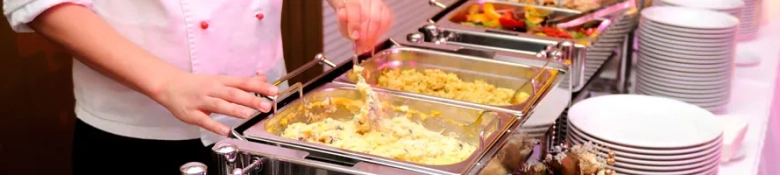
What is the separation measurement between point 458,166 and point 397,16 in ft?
9.25

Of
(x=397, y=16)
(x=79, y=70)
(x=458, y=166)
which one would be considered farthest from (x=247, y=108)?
(x=397, y=16)

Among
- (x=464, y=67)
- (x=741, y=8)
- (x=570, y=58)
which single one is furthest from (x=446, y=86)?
(x=741, y=8)

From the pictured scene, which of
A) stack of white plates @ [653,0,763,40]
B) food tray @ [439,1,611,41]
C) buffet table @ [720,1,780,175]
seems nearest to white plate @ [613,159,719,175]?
buffet table @ [720,1,780,175]

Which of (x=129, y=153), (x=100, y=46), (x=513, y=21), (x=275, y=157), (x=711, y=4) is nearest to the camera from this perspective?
(x=275, y=157)

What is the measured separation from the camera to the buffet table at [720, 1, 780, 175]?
5.41 ft

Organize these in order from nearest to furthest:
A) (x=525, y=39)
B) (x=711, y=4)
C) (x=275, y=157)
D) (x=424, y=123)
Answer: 1. (x=275, y=157)
2. (x=424, y=123)
3. (x=525, y=39)
4. (x=711, y=4)

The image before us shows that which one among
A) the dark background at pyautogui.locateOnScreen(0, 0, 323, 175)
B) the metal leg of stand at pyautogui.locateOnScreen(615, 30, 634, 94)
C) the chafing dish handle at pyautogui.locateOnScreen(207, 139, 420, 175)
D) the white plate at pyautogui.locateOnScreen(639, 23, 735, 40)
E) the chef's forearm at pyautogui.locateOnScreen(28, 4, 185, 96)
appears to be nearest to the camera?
the chafing dish handle at pyautogui.locateOnScreen(207, 139, 420, 175)

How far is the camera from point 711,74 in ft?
6.09

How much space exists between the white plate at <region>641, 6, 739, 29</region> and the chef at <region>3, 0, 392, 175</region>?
0.76 metres

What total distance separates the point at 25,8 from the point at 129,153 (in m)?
0.33

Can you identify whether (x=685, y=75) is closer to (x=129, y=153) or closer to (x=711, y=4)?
(x=711, y=4)

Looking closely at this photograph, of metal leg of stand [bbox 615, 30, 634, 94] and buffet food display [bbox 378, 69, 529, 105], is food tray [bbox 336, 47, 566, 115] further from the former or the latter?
metal leg of stand [bbox 615, 30, 634, 94]

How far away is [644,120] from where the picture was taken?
5.32ft

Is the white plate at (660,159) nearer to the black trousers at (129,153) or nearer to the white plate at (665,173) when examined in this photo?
the white plate at (665,173)
